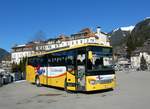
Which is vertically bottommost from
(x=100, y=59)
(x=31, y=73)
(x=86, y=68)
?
(x=31, y=73)

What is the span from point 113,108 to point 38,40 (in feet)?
245

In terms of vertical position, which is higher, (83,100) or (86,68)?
(86,68)

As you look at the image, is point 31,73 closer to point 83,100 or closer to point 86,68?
point 86,68

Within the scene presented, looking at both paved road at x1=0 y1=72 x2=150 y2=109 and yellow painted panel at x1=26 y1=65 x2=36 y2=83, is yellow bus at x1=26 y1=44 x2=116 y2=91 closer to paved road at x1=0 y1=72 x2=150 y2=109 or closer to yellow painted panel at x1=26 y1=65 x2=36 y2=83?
paved road at x1=0 y1=72 x2=150 y2=109

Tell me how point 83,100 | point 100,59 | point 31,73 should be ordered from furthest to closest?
point 31,73 < point 100,59 < point 83,100

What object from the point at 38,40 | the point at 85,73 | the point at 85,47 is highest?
the point at 38,40

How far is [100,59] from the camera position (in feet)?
64.3

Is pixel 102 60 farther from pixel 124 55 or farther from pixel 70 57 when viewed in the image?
pixel 124 55

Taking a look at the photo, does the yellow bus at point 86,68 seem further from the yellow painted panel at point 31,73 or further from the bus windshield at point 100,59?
the yellow painted panel at point 31,73

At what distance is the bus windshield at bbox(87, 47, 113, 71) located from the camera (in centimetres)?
1934

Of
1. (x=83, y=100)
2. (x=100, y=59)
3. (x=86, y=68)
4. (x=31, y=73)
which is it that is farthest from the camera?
(x=31, y=73)

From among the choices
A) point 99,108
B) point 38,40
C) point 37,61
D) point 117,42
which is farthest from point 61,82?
point 117,42

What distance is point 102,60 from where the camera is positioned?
64.6ft

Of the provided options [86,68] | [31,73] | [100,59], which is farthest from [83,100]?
[31,73]
